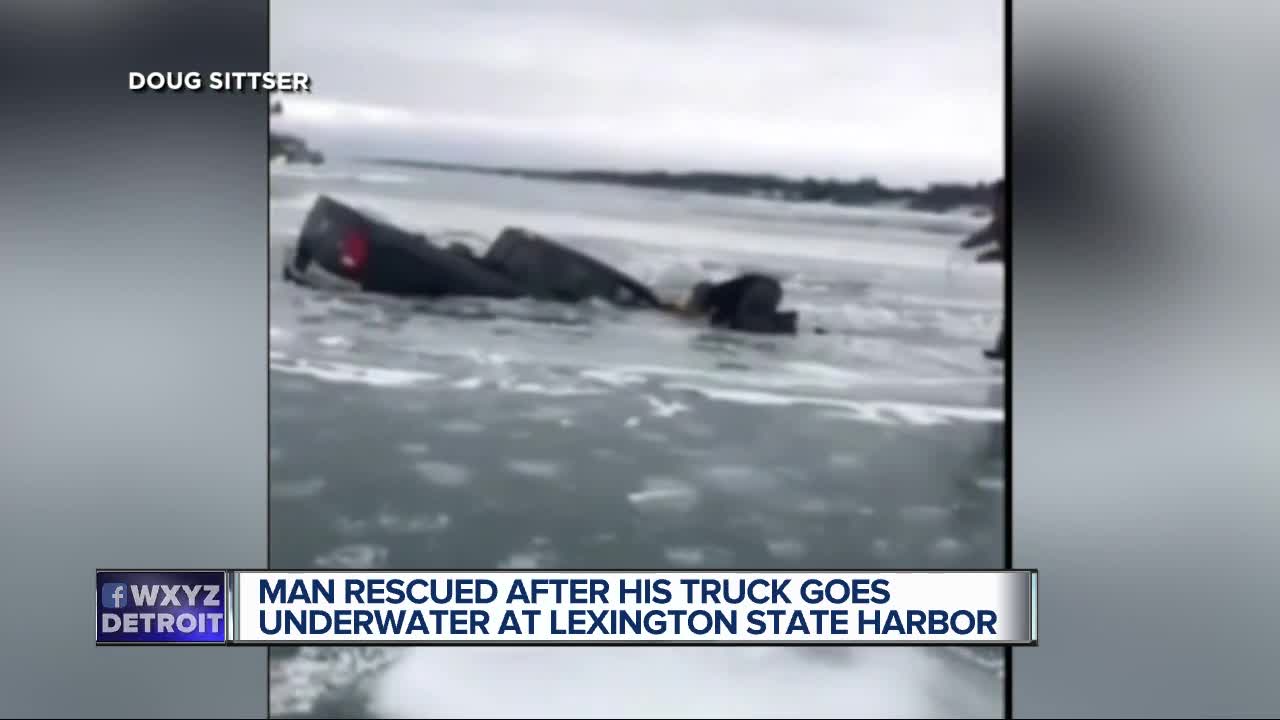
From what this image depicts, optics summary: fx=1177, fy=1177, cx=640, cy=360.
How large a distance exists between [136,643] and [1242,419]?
335 centimetres

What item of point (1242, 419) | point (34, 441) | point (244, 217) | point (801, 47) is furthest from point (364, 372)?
point (1242, 419)

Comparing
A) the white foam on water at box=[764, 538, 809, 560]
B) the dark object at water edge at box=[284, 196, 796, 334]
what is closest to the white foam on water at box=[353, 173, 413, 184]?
the dark object at water edge at box=[284, 196, 796, 334]

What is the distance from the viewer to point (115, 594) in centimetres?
347

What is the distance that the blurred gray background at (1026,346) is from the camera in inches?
135

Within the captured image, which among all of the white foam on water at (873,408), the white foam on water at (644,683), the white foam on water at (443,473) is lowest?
the white foam on water at (644,683)

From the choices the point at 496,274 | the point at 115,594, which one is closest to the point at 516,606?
the point at 496,274

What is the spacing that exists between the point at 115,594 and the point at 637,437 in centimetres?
161

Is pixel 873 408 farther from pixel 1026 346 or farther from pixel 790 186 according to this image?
pixel 790 186

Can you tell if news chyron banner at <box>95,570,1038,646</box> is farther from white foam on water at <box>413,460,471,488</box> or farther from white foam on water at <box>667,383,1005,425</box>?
white foam on water at <box>667,383,1005,425</box>

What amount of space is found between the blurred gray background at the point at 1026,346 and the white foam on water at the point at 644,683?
0.40 metres

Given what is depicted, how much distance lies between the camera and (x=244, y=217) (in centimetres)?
344

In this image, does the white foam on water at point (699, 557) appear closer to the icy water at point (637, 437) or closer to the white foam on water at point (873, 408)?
the icy water at point (637, 437)

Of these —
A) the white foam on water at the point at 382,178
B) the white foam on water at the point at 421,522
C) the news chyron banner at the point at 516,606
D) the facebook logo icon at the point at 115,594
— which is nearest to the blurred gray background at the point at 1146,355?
the news chyron banner at the point at 516,606

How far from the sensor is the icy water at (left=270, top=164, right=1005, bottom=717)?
3465 mm
